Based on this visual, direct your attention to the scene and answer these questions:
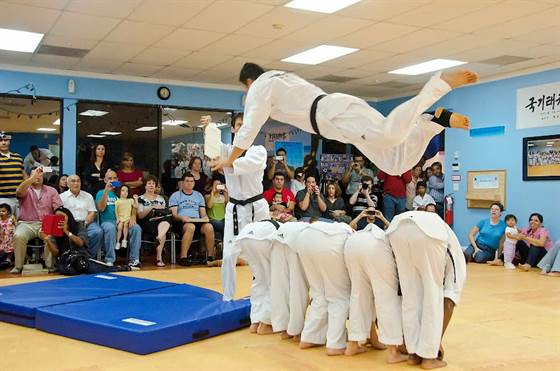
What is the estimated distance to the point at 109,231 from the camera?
757cm

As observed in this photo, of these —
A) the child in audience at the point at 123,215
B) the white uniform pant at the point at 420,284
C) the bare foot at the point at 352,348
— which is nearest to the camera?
the white uniform pant at the point at 420,284

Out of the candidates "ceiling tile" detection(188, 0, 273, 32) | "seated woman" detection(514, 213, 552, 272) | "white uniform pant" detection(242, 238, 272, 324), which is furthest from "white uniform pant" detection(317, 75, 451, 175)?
"seated woman" detection(514, 213, 552, 272)

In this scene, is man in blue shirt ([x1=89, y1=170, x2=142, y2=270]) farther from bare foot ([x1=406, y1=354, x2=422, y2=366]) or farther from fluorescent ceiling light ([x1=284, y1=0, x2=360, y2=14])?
bare foot ([x1=406, y1=354, x2=422, y2=366])

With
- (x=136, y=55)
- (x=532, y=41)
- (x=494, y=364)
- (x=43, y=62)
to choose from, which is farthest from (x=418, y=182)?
(x=494, y=364)

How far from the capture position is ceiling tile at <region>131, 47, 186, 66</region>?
322 inches

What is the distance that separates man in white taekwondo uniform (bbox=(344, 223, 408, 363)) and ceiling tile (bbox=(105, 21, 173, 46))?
4.53 meters

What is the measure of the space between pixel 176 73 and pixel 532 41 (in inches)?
217

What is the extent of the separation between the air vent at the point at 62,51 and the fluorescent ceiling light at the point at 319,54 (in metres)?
2.98

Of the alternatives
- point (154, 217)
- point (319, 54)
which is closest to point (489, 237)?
point (319, 54)

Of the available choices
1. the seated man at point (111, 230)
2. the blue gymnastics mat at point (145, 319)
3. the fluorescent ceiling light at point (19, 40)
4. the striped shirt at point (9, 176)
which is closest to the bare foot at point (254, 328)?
the blue gymnastics mat at point (145, 319)

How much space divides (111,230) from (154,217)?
741 mm

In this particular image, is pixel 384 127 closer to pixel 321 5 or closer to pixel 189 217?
pixel 321 5

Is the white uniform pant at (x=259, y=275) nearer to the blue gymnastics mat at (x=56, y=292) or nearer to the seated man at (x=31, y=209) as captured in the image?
the blue gymnastics mat at (x=56, y=292)

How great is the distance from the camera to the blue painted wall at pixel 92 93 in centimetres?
920
